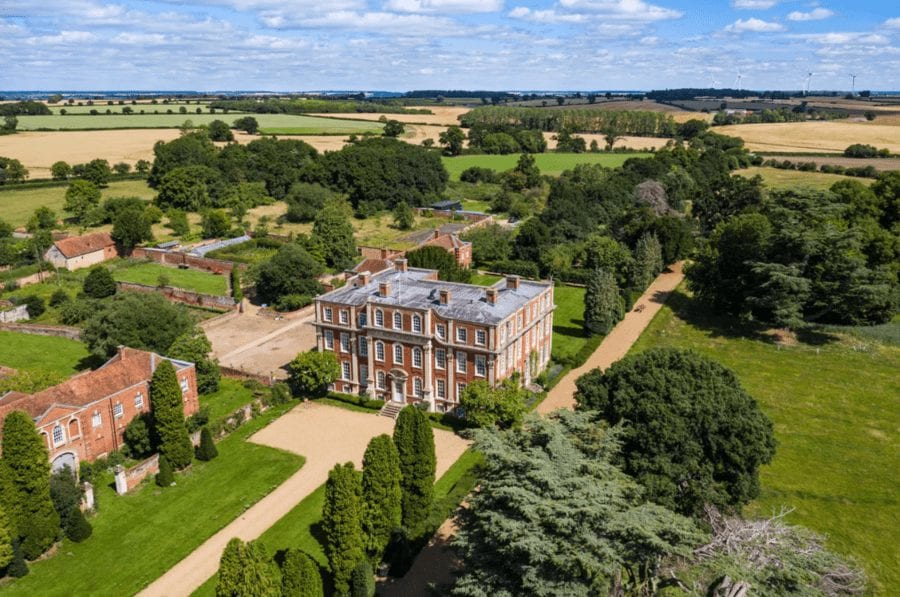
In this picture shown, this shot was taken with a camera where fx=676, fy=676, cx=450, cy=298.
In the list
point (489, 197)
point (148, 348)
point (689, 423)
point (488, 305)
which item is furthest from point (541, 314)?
point (489, 197)

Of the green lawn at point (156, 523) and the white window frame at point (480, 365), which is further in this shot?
the white window frame at point (480, 365)

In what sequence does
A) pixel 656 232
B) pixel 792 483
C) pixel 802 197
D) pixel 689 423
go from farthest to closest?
pixel 656 232, pixel 802 197, pixel 792 483, pixel 689 423

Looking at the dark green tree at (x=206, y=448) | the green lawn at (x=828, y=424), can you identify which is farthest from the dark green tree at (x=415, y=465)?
the green lawn at (x=828, y=424)

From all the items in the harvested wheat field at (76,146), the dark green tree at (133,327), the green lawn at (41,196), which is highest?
the harvested wheat field at (76,146)

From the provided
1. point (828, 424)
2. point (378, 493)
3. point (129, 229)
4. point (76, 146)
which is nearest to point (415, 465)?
point (378, 493)

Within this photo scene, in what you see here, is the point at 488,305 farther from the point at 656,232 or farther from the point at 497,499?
the point at 656,232

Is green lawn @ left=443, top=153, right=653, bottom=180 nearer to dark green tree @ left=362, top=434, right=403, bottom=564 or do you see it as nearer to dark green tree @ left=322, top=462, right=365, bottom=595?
dark green tree @ left=362, top=434, right=403, bottom=564

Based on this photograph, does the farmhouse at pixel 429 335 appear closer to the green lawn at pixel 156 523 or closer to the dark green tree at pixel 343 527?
the green lawn at pixel 156 523
